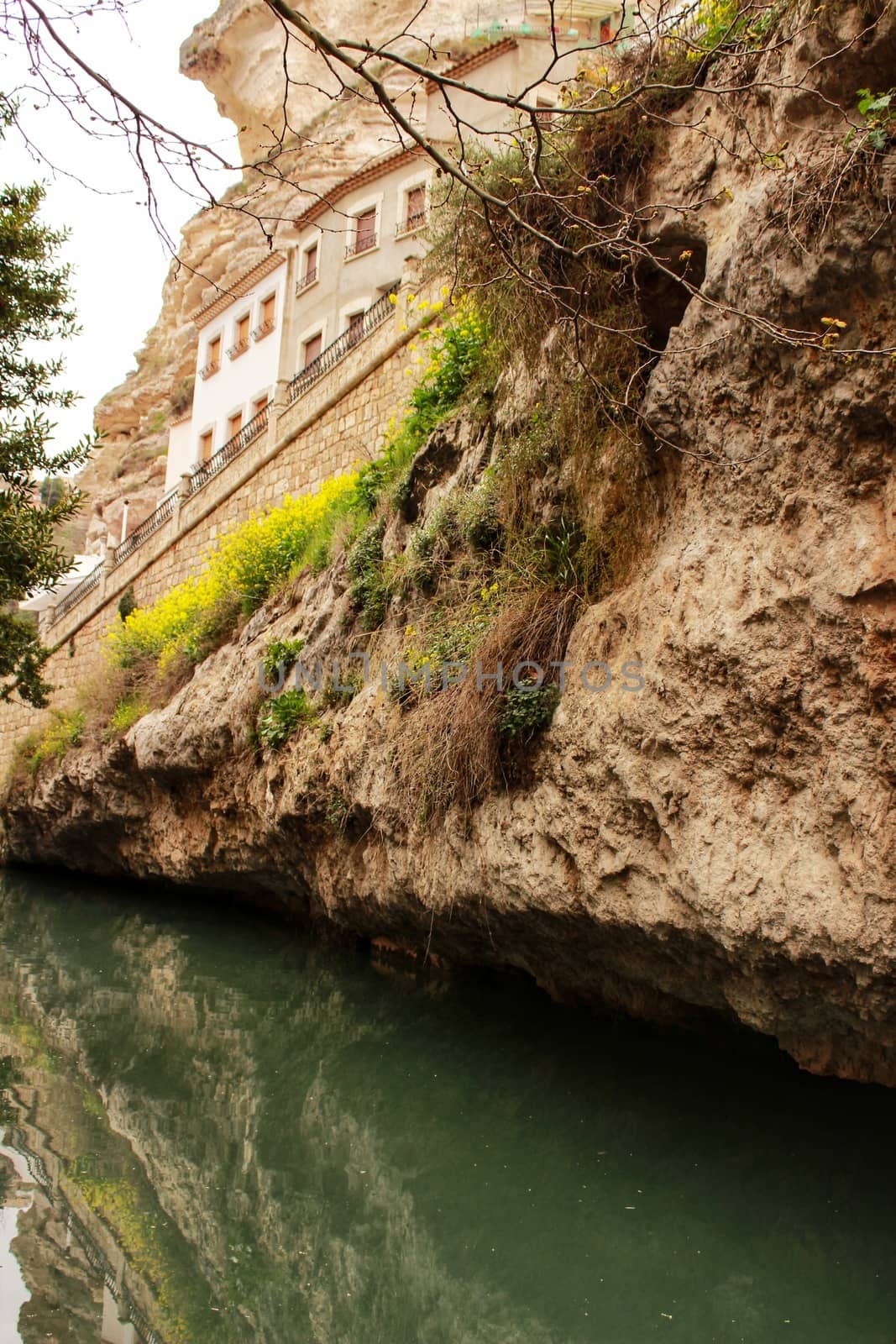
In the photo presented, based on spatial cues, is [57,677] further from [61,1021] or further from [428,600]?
[428,600]

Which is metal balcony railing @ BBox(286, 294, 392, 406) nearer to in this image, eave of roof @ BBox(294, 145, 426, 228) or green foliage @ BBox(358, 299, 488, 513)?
green foliage @ BBox(358, 299, 488, 513)

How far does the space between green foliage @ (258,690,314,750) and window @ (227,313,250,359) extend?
19662mm

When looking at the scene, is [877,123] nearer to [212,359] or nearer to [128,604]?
[128,604]

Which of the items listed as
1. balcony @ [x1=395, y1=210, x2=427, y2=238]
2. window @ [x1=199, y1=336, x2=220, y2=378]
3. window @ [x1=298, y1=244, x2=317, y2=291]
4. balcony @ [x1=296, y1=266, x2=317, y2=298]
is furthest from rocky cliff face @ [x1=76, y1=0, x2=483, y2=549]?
balcony @ [x1=395, y1=210, x2=427, y2=238]

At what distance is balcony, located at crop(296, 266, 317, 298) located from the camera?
984 inches

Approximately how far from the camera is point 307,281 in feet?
82.9

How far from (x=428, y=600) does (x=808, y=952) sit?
4.23 m

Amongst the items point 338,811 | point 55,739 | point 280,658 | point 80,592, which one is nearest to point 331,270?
point 80,592

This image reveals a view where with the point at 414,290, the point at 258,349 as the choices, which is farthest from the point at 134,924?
the point at 258,349

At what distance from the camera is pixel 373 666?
8500mm

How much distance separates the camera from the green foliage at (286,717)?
377 inches

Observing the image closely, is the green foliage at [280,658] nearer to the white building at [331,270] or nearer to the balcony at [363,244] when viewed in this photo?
the white building at [331,270]

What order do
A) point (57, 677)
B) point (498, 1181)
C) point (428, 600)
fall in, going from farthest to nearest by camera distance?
1. point (57, 677)
2. point (428, 600)
3. point (498, 1181)

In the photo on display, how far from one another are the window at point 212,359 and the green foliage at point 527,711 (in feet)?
80.9
